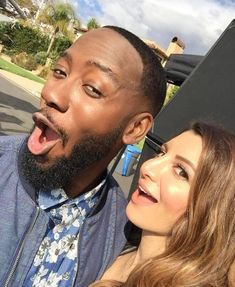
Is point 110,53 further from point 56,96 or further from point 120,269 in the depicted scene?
point 120,269

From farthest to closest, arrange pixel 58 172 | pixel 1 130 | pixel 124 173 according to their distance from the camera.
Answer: pixel 124 173
pixel 1 130
pixel 58 172

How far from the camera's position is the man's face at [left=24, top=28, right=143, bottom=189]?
5.72 ft

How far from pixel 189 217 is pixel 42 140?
74 centimetres

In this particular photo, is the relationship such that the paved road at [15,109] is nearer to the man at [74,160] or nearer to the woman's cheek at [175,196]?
the man at [74,160]

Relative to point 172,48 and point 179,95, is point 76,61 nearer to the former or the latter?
point 179,95

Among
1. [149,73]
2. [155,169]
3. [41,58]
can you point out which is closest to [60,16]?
[41,58]

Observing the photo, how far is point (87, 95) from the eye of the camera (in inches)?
70.6

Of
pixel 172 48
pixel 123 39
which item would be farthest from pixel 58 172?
pixel 172 48

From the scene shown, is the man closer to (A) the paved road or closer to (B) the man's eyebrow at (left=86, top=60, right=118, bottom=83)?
(B) the man's eyebrow at (left=86, top=60, right=118, bottom=83)

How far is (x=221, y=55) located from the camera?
3166 mm

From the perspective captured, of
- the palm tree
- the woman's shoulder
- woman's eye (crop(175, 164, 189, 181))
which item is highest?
the palm tree

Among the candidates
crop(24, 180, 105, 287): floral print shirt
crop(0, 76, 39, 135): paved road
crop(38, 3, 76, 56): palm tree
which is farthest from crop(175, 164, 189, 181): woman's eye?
crop(38, 3, 76, 56): palm tree

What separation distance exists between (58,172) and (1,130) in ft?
26.6

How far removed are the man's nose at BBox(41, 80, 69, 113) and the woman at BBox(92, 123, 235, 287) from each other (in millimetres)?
563
